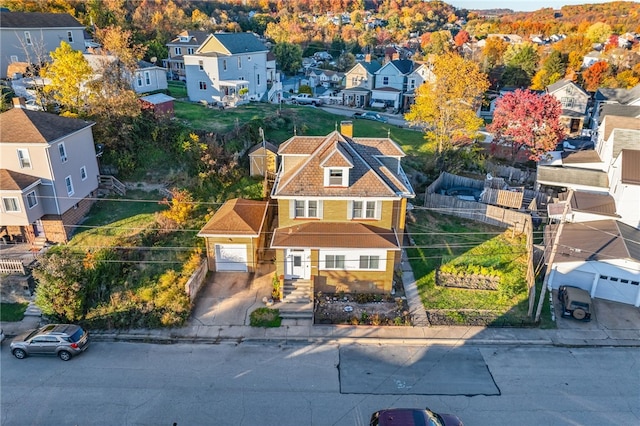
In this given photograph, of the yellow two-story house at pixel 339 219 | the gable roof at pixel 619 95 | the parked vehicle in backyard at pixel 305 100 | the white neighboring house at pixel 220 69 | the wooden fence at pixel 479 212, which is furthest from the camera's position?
the parked vehicle in backyard at pixel 305 100

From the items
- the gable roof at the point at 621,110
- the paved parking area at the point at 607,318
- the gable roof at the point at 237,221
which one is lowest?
the paved parking area at the point at 607,318

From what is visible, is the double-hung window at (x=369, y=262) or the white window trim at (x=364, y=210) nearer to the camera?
the double-hung window at (x=369, y=262)

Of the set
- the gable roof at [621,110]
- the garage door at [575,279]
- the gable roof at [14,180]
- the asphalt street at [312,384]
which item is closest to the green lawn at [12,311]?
the asphalt street at [312,384]

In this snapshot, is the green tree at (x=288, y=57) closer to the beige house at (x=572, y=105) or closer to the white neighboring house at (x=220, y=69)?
the white neighboring house at (x=220, y=69)

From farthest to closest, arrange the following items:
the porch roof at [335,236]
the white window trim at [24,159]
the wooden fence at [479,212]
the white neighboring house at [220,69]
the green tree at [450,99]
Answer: the white neighboring house at [220,69] → the green tree at [450,99] → the wooden fence at [479,212] → the white window trim at [24,159] → the porch roof at [335,236]

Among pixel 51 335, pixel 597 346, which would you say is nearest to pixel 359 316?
pixel 597 346

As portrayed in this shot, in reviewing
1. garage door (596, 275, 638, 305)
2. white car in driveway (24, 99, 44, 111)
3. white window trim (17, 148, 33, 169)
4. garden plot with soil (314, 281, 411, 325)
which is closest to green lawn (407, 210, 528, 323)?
garden plot with soil (314, 281, 411, 325)

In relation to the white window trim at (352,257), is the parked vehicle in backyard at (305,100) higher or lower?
higher
